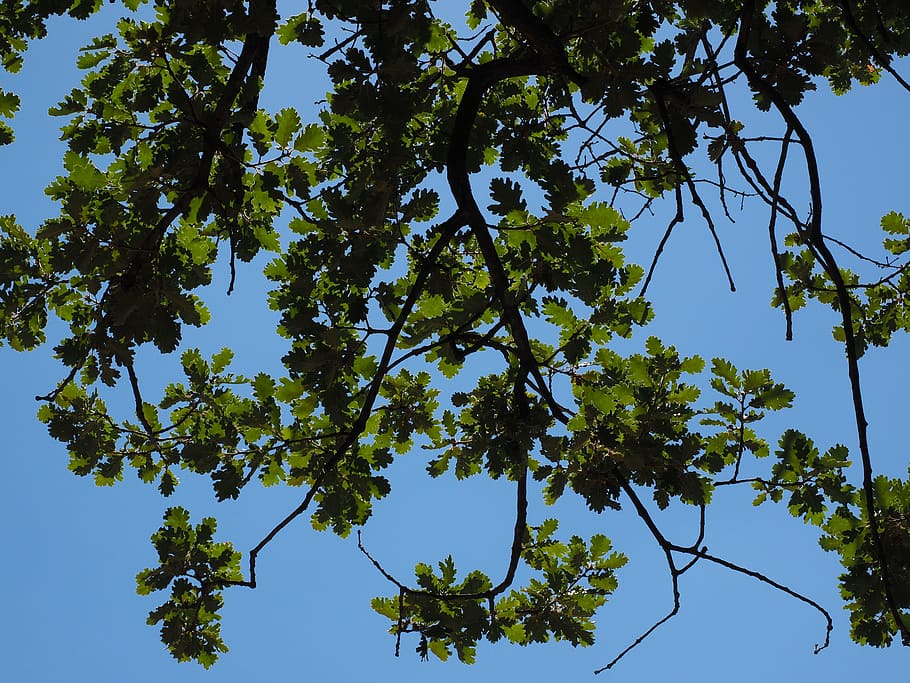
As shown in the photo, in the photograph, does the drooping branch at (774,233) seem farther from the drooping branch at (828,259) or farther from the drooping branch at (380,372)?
the drooping branch at (380,372)

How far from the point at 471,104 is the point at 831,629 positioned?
10.2ft

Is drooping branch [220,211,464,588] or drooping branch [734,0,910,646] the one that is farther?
drooping branch [220,211,464,588]

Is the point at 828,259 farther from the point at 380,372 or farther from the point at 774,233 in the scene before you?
the point at 380,372

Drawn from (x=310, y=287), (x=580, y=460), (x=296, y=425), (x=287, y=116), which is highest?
(x=287, y=116)

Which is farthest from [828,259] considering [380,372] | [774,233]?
[380,372]

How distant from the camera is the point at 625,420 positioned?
12.5ft

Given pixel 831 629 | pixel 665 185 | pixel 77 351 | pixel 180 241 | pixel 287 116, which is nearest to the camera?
pixel 831 629

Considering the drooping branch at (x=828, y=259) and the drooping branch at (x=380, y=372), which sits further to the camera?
the drooping branch at (x=380, y=372)

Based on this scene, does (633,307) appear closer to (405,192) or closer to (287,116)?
(405,192)

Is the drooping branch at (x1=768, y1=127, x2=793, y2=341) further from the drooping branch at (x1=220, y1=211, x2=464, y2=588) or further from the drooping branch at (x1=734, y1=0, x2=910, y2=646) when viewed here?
the drooping branch at (x1=220, y1=211, x2=464, y2=588)

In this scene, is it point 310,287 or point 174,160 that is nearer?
point 174,160

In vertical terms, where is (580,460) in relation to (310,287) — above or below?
below

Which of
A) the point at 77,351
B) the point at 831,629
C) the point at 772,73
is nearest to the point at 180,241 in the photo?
the point at 77,351

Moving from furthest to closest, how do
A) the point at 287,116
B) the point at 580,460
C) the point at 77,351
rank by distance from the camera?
the point at 77,351 < the point at 287,116 < the point at 580,460
